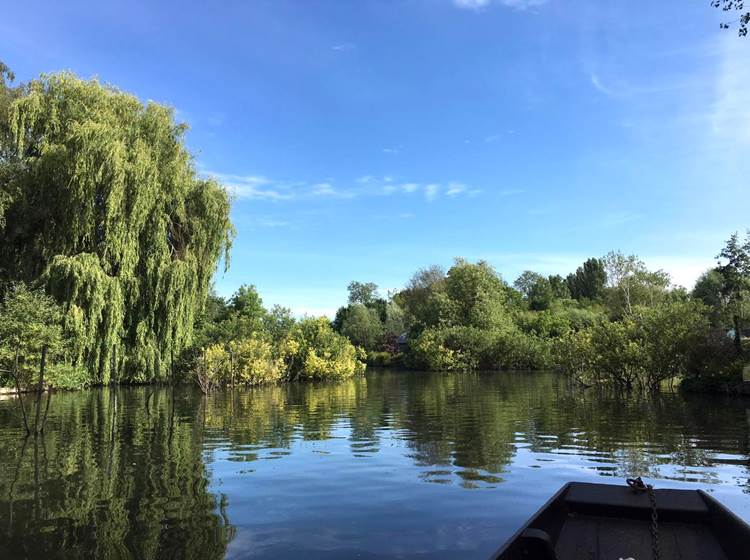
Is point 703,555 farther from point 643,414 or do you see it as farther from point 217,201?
point 217,201

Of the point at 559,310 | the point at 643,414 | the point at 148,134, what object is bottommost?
the point at 643,414

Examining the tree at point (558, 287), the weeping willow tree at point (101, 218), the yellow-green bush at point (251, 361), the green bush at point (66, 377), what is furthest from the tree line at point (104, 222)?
the tree at point (558, 287)

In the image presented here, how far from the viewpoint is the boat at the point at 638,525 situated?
16.1 feet

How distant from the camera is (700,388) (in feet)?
74.8

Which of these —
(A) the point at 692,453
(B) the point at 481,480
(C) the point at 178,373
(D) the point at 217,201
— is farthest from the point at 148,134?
(C) the point at 178,373

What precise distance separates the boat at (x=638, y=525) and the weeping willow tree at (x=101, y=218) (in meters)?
14.7

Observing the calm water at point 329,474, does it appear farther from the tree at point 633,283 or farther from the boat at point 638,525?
the tree at point 633,283

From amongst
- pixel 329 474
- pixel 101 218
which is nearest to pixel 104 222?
pixel 101 218

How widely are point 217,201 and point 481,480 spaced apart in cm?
1574

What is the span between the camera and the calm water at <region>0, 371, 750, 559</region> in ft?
20.9

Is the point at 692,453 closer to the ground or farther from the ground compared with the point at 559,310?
closer to the ground

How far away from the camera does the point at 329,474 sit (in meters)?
9.73

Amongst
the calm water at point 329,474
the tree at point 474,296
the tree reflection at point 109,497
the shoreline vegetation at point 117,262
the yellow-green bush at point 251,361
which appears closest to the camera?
the tree reflection at point 109,497

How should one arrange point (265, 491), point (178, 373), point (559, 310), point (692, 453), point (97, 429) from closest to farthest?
point (265, 491) < point (692, 453) < point (97, 429) < point (178, 373) < point (559, 310)
